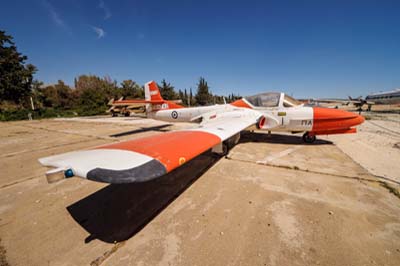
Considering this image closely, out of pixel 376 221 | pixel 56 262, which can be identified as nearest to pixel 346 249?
pixel 376 221

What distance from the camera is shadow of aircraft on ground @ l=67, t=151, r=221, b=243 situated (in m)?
2.11

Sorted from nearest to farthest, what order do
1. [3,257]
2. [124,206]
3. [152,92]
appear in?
[3,257], [124,206], [152,92]

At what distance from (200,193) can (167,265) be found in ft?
4.55

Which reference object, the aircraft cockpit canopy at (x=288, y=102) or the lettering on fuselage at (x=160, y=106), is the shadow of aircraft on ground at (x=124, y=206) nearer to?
the aircraft cockpit canopy at (x=288, y=102)

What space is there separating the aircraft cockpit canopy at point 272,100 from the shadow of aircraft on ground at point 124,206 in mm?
4101

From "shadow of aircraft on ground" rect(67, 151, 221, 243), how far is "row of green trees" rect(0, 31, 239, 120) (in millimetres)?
20436

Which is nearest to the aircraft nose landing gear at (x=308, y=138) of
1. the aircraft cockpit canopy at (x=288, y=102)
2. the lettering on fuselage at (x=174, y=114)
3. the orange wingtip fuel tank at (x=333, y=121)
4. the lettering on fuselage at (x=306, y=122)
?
the orange wingtip fuel tank at (x=333, y=121)

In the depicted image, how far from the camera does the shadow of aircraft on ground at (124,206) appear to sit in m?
2.11

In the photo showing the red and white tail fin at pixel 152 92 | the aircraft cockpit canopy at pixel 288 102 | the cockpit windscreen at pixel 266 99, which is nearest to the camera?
the aircraft cockpit canopy at pixel 288 102

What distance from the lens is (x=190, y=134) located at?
279 cm

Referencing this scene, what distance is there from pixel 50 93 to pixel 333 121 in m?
60.1

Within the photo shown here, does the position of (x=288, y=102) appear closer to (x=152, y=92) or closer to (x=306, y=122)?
(x=306, y=122)

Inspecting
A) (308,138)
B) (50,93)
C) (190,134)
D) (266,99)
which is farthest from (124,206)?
(50,93)

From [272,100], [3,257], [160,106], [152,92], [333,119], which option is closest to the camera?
[3,257]
